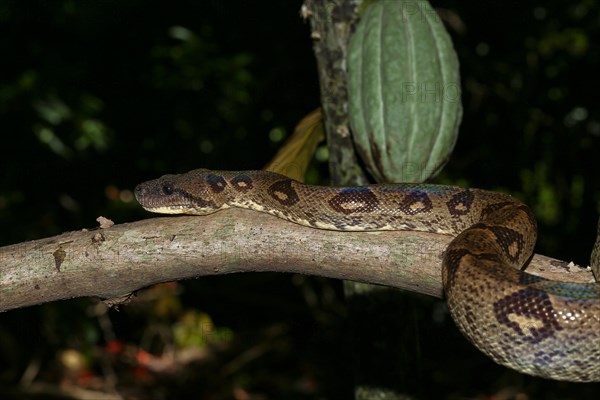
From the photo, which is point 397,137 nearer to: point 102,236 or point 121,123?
point 102,236

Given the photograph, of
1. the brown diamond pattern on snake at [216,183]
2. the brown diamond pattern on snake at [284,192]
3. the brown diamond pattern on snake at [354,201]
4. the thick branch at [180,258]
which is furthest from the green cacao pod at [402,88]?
the brown diamond pattern on snake at [216,183]

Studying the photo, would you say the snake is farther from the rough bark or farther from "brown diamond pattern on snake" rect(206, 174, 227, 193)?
the rough bark

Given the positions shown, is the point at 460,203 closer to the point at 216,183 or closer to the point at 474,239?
the point at 474,239

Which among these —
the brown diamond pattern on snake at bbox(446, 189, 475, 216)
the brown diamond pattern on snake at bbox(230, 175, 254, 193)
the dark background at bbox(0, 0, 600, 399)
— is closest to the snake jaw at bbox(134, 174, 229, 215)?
the brown diamond pattern on snake at bbox(230, 175, 254, 193)

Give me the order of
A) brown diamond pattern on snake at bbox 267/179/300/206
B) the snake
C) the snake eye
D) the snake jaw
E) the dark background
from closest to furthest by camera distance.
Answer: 1. the snake
2. brown diamond pattern on snake at bbox 267/179/300/206
3. the snake jaw
4. the snake eye
5. the dark background

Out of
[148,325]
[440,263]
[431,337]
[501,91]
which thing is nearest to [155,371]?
[148,325]

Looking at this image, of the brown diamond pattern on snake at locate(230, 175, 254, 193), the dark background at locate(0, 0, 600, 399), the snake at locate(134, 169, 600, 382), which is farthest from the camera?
the dark background at locate(0, 0, 600, 399)

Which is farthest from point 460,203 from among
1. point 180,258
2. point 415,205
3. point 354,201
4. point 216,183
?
point 180,258
